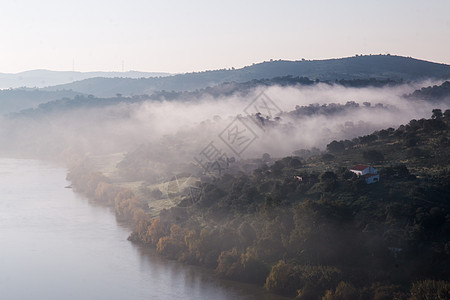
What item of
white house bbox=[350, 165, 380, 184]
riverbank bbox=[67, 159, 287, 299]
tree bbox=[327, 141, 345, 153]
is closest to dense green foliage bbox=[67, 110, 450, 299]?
riverbank bbox=[67, 159, 287, 299]

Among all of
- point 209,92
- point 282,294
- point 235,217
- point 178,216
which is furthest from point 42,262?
point 209,92

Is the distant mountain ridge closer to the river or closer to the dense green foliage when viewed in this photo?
the dense green foliage

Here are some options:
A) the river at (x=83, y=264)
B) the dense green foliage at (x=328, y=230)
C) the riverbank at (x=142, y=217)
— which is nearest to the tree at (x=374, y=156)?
the dense green foliage at (x=328, y=230)

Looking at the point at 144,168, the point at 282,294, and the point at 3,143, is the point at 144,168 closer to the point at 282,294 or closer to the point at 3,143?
the point at 282,294

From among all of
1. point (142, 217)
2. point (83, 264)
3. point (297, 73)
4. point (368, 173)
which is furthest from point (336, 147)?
point (297, 73)

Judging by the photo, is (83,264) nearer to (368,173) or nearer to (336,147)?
(368,173)

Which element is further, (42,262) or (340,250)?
(42,262)
